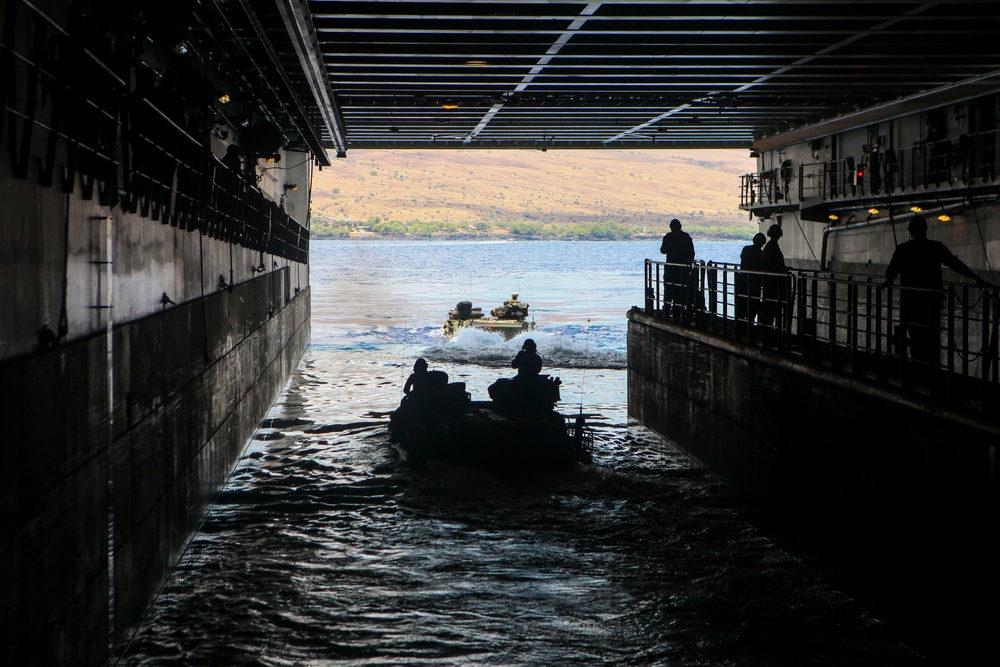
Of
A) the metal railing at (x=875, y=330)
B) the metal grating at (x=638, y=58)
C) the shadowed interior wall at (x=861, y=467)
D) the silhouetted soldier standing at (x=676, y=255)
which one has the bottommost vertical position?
the shadowed interior wall at (x=861, y=467)

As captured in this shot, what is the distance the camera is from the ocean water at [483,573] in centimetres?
876

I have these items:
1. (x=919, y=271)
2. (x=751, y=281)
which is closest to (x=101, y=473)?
(x=919, y=271)

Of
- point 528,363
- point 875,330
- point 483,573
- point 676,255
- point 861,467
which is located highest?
point 676,255

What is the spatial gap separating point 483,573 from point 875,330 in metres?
6.22

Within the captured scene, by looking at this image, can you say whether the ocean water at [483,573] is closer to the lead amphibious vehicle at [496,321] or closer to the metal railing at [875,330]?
the metal railing at [875,330]

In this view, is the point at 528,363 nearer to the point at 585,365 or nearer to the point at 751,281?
the point at 751,281

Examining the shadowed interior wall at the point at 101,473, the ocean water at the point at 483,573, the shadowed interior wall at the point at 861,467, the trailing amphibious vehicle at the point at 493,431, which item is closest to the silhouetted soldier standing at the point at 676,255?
the ocean water at the point at 483,573

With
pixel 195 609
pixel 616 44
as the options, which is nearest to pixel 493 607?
pixel 195 609

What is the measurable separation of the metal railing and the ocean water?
2.18 metres

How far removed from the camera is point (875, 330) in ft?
44.2

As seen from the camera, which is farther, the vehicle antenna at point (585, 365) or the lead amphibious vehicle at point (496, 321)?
the lead amphibious vehicle at point (496, 321)

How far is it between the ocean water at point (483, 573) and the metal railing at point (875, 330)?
2.18 metres

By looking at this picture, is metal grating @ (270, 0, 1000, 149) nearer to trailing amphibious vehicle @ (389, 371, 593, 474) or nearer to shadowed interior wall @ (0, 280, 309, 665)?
shadowed interior wall @ (0, 280, 309, 665)

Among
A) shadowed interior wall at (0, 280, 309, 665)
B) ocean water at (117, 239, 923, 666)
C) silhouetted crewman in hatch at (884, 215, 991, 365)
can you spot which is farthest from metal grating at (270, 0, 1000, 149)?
ocean water at (117, 239, 923, 666)
